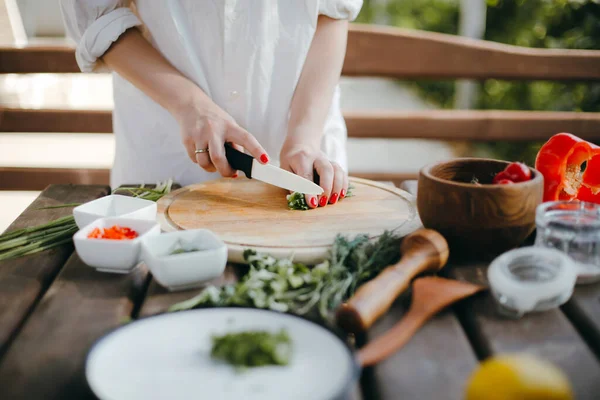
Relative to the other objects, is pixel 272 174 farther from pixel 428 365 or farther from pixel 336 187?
pixel 428 365

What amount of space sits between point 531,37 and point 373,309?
6.49 meters

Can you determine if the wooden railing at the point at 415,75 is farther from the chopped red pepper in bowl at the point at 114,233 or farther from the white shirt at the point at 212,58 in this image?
the chopped red pepper in bowl at the point at 114,233

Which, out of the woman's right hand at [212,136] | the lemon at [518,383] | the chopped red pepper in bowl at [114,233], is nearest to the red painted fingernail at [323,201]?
the woman's right hand at [212,136]

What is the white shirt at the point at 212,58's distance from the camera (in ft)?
6.64

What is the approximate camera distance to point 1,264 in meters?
1.42

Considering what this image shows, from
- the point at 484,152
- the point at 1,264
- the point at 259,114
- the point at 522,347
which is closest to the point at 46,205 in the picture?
the point at 1,264

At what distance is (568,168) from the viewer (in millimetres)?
1670

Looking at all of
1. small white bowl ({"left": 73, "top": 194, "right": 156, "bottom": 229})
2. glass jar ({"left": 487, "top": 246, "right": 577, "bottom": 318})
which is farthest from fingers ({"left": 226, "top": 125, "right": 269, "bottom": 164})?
glass jar ({"left": 487, "top": 246, "right": 577, "bottom": 318})

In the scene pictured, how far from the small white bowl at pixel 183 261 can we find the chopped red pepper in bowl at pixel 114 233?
0.26 feet

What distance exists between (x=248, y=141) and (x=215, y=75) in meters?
0.51

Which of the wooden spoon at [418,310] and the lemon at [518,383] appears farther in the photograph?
the wooden spoon at [418,310]

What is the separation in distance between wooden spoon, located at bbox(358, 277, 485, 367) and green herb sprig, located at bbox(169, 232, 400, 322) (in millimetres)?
118

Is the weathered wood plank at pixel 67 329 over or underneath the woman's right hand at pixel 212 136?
underneath

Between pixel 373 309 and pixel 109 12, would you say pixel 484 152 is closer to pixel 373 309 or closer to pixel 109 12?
pixel 109 12
